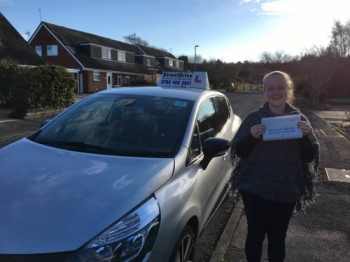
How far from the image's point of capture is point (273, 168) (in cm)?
245

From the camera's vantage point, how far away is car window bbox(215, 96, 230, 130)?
13.6 feet

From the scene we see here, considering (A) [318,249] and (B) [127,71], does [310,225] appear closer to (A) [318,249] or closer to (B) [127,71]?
(A) [318,249]

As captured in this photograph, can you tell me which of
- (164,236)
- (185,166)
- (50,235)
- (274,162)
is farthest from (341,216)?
(50,235)

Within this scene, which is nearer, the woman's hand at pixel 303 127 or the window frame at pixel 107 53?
the woman's hand at pixel 303 127

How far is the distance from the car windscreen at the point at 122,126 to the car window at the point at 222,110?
36.3 inches

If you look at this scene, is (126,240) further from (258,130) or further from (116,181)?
(258,130)

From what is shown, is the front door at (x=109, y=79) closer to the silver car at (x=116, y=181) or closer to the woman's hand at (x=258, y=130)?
the silver car at (x=116, y=181)

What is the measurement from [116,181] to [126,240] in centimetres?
46

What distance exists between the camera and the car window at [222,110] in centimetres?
414

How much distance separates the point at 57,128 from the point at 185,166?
144 cm

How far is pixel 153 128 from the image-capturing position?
9.73 feet

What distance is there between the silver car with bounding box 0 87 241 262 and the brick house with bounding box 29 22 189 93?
3013 cm

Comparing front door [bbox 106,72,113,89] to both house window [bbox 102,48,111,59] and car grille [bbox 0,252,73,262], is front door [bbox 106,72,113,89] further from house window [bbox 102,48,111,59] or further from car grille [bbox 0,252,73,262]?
car grille [bbox 0,252,73,262]

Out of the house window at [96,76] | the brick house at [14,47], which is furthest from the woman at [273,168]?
the house window at [96,76]
